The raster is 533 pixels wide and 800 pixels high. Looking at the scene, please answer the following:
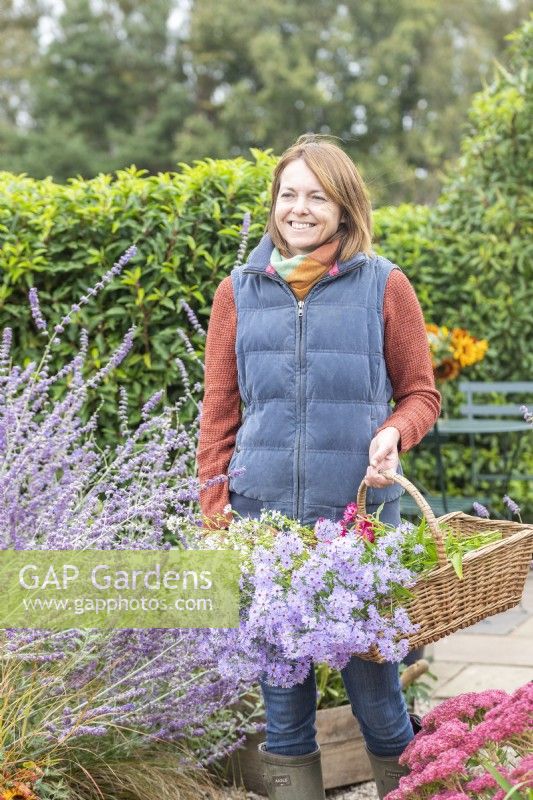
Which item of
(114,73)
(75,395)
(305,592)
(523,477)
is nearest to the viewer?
(305,592)

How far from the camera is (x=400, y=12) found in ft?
73.9

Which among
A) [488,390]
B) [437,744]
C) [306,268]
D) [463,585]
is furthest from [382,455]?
[488,390]

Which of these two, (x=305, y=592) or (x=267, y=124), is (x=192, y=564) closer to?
(x=305, y=592)

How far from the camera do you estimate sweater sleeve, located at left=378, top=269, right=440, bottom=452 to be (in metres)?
2.28

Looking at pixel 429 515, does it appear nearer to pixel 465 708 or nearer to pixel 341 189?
pixel 465 708

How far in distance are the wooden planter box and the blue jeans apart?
0.64m

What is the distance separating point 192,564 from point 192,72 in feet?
76.6

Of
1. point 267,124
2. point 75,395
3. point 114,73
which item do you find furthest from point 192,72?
point 75,395

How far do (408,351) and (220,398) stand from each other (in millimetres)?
446

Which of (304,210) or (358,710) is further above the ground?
(304,210)

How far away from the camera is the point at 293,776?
2213 millimetres

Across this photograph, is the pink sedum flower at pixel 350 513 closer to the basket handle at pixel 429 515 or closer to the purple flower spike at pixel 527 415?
the basket handle at pixel 429 515

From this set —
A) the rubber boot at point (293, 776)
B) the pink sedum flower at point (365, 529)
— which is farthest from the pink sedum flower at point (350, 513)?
the rubber boot at point (293, 776)

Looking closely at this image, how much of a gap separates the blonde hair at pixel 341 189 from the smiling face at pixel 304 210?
0.02 m
